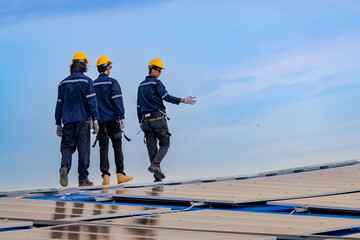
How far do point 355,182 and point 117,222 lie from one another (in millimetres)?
6706

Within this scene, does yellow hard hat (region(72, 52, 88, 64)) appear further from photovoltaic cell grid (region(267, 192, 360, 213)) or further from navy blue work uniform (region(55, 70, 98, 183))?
photovoltaic cell grid (region(267, 192, 360, 213))

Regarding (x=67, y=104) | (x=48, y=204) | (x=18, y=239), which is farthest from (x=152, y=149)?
(x=18, y=239)

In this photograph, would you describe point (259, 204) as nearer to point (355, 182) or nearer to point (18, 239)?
point (355, 182)

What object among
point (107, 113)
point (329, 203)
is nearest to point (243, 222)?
point (329, 203)

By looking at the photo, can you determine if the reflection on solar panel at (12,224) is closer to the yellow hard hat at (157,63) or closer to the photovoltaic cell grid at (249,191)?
the photovoltaic cell grid at (249,191)

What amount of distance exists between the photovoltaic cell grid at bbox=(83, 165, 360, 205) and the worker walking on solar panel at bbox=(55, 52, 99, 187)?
7.97 feet

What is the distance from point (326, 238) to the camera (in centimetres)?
589

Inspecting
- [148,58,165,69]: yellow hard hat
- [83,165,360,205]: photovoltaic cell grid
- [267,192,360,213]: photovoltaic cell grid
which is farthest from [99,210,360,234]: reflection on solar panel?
[148,58,165,69]: yellow hard hat

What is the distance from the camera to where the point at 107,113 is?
1445 centimetres

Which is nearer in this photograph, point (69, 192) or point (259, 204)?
point (259, 204)

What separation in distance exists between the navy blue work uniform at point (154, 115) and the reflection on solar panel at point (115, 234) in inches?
310

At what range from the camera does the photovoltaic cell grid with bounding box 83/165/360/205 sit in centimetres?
955

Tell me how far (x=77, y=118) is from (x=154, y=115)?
199 cm

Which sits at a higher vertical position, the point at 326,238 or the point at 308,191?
the point at 308,191
